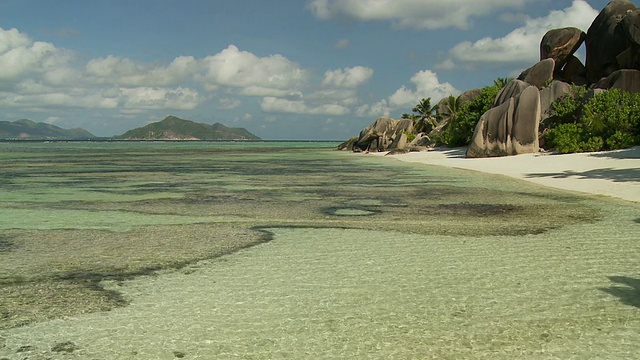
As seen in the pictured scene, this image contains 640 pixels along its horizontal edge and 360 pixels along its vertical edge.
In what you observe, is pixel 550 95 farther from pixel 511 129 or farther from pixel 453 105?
pixel 453 105

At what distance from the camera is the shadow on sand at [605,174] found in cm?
2018

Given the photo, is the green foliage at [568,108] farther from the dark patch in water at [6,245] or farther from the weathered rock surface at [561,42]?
the dark patch in water at [6,245]

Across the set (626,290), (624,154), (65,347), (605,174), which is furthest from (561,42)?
(65,347)

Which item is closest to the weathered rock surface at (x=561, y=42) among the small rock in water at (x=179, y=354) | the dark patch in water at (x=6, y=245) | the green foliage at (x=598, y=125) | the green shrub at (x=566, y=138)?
the green foliage at (x=598, y=125)

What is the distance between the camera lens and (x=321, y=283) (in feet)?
22.8

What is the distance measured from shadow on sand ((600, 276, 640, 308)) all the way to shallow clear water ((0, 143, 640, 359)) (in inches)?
1.6

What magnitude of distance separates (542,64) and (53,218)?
160 feet

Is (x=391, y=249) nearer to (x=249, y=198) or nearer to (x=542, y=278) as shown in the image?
(x=542, y=278)

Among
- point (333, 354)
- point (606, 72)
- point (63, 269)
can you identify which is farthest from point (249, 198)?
point (606, 72)

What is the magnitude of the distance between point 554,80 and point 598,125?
16189 millimetres

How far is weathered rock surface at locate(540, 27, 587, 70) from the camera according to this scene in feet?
179

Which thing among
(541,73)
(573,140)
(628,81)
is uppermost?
(541,73)

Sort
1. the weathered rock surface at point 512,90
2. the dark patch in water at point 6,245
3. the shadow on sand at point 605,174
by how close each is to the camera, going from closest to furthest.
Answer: the dark patch in water at point 6,245
the shadow on sand at point 605,174
the weathered rock surface at point 512,90

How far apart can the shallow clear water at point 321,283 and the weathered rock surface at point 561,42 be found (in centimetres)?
4612
